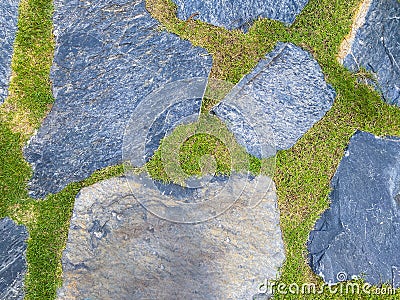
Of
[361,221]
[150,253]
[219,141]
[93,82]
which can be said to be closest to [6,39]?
[93,82]

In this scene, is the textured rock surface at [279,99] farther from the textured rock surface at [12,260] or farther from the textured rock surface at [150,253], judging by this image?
the textured rock surface at [12,260]

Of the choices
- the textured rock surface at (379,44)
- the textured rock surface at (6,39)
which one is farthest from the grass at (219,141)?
the textured rock surface at (379,44)

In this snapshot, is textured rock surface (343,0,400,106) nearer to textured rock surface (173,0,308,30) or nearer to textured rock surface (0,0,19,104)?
textured rock surface (173,0,308,30)

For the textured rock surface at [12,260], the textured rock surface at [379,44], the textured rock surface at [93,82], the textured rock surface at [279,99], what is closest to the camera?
the textured rock surface at [12,260]

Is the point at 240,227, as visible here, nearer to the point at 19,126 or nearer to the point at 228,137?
the point at 228,137

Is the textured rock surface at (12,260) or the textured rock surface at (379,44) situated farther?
the textured rock surface at (379,44)

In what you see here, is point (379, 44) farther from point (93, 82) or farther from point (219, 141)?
point (93, 82)
